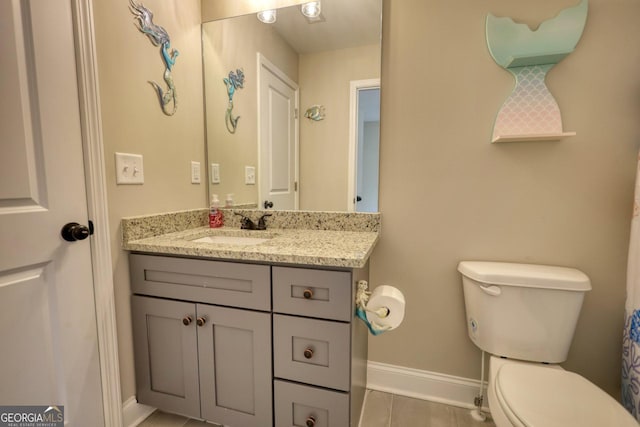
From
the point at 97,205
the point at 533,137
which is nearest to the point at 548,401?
the point at 533,137

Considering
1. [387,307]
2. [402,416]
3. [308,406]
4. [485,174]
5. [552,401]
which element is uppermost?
[485,174]

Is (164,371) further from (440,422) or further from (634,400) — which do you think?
(634,400)

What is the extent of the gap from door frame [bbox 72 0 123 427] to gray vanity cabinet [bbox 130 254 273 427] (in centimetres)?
10

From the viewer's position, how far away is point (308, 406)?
1.05 m

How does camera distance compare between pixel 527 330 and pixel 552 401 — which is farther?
pixel 527 330

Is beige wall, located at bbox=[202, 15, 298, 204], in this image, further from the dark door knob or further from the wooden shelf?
the wooden shelf

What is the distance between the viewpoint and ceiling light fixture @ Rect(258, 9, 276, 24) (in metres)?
1.52

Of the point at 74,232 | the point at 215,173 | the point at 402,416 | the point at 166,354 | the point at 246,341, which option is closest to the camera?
the point at 74,232

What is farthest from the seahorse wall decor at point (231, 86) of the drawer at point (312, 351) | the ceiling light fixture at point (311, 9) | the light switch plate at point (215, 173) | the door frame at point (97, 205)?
the drawer at point (312, 351)

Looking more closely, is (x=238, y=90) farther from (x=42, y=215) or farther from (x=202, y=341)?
(x=202, y=341)

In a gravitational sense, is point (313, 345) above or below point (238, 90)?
below

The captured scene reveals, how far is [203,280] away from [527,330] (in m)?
1.29

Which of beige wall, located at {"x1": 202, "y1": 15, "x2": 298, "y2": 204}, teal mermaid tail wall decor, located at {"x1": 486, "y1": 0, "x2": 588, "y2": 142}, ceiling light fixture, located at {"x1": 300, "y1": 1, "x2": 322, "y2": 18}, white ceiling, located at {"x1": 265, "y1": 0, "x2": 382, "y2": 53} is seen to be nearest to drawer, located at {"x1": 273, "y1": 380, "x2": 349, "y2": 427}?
beige wall, located at {"x1": 202, "y1": 15, "x2": 298, "y2": 204}

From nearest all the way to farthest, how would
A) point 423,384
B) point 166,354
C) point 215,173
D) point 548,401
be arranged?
point 548,401 → point 166,354 → point 423,384 → point 215,173
